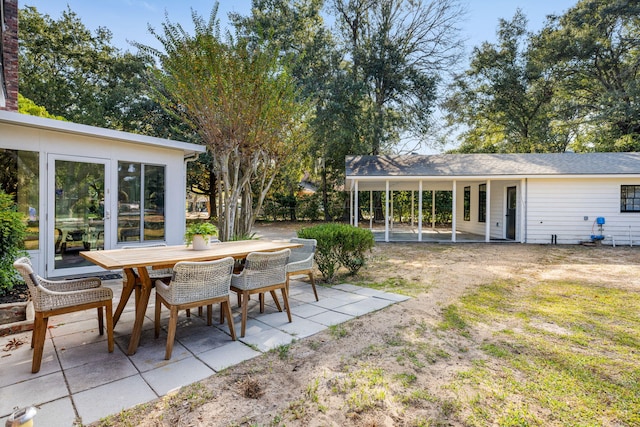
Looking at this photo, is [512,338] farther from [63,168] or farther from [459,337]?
[63,168]

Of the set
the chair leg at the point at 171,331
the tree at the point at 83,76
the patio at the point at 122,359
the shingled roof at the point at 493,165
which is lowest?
the patio at the point at 122,359

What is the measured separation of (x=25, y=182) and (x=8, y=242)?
173 cm

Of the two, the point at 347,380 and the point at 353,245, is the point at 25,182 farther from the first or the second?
the point at 347,380

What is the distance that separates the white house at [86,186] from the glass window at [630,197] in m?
13.5

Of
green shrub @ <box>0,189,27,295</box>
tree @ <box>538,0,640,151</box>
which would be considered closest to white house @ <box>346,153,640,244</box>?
tree @ <box>538,0,640,151</box>

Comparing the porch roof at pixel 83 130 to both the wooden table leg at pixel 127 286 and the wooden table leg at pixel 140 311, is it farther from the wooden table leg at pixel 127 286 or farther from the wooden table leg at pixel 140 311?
the wooden table leg at pixel 140 311

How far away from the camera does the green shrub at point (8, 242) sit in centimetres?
399

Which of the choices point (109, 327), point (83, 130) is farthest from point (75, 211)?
point (109, 327)

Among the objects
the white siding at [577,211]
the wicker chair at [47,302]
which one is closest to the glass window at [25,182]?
the wicker chair at [47,302]

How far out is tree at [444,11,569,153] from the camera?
19922 mm

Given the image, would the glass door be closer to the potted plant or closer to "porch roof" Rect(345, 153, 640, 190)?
the potted plant

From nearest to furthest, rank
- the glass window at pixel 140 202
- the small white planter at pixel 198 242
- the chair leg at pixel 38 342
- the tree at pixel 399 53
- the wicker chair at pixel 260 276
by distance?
the chair leg at pixel 38 342 → the wicker chair at pixel 260 276 → the small white planter at pixel 198 242 → the glass window at pixel 140 202 → the tree at pixel 399 53

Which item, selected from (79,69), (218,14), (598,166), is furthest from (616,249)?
(79,69)

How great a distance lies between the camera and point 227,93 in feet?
20.2
